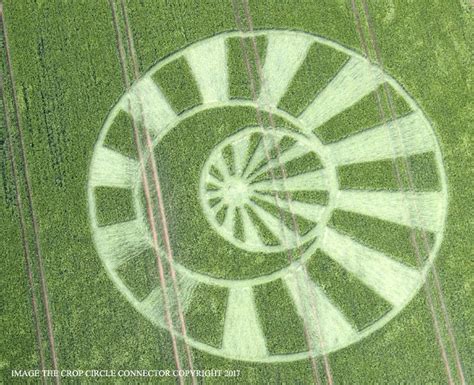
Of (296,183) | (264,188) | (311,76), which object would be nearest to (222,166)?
(264,188)

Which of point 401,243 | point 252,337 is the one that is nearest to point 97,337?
point 252,337

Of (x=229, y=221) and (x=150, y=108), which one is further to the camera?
(x=150, y=108)

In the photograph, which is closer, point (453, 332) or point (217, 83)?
point (453, 332)

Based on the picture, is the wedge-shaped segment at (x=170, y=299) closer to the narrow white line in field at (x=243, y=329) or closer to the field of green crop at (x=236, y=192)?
the field of green crop at (x=236, y=192)

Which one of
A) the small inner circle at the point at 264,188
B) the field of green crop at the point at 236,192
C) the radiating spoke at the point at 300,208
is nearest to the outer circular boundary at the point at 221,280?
the field of green crop at the point at 236,192

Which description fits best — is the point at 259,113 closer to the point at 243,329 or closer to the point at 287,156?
the point at 287,156

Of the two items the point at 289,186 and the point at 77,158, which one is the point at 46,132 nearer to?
the point at 77,158

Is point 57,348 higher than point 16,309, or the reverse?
point 16,309

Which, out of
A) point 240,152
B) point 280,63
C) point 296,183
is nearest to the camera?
point 296,183
